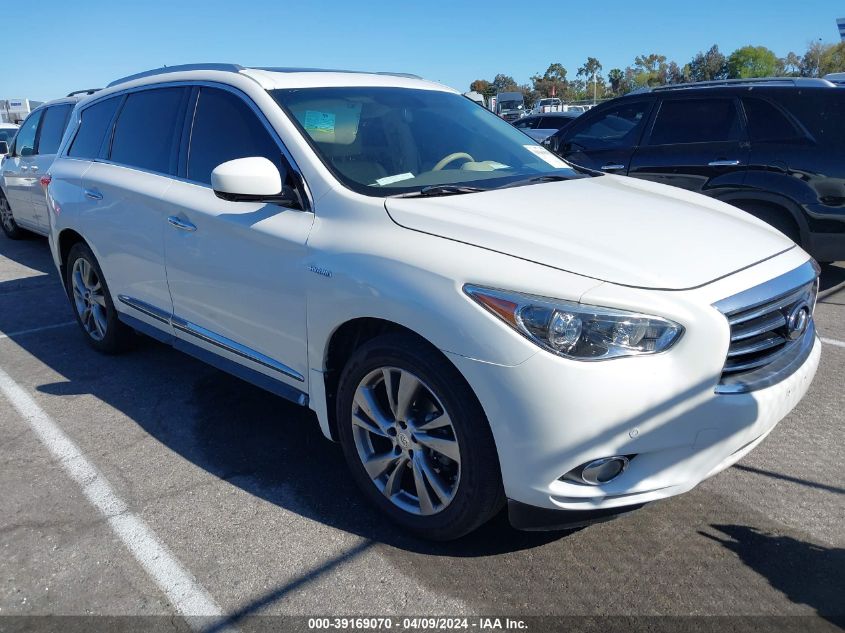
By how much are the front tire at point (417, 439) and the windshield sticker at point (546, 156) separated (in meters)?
1.82

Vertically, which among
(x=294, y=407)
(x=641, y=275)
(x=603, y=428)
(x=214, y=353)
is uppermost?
(x=641, y=275)

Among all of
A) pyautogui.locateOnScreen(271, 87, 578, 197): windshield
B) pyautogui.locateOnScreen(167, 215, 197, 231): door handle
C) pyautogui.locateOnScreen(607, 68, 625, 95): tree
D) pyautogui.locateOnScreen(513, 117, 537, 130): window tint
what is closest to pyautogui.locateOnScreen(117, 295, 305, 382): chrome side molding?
pyautogui.locateOnScreen(167, 215, 197, 231): door handle

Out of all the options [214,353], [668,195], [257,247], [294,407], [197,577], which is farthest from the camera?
[294,407]

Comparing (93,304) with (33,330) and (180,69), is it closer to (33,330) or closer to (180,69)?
(33,330)

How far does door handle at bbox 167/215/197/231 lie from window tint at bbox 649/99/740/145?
4.80 meters

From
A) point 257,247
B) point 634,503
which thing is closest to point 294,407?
point 257,247

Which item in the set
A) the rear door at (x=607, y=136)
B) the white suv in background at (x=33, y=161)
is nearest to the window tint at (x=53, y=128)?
the white suv in background at (x=33, y=161)

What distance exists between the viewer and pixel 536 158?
12.9ft

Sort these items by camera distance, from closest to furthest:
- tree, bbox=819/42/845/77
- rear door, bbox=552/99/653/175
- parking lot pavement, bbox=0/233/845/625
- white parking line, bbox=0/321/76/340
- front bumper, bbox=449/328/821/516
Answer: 1. front bumper, bbox=449/328/821/516
2. parking lot pavement, bbox=0/233/845/625
3. white parking line, bbox=0/321/76/340
4. rear door, bbox=552/99/653/175
5. tree, bbox=819/42/845/77

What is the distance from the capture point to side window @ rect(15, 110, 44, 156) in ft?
30.1

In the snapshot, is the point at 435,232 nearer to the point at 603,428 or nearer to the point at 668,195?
the point at 603,428

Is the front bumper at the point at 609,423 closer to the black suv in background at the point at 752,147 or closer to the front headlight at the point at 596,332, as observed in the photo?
the front headlight at the point at 596,332

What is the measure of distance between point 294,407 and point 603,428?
2.39 m

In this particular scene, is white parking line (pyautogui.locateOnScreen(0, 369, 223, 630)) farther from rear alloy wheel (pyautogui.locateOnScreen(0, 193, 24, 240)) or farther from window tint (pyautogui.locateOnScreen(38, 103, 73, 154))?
rear alloy wheel (pyautogui.locateOnScreen(0, 193, 24, 240))
